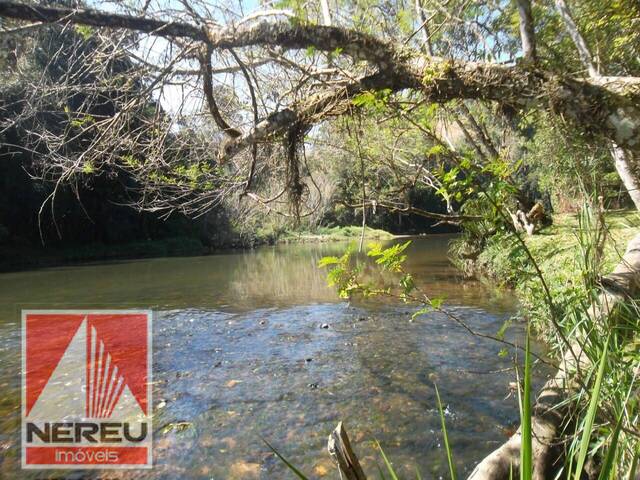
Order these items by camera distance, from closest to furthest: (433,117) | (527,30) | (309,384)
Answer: (527,30) < (433,117) < (309,384)

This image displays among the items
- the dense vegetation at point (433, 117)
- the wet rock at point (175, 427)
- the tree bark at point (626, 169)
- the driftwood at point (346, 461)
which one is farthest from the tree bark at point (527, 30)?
the wet rock at point (175, 427)

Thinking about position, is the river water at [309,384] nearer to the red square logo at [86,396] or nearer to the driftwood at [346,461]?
the red square logo at [86,396]

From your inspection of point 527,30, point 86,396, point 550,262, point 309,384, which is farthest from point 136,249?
point 527,30

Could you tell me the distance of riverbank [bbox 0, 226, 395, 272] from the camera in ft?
80.4

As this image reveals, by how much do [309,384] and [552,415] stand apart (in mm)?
3039

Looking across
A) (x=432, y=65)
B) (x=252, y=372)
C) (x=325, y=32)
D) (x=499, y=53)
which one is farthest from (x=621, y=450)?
(x=499, y=53)

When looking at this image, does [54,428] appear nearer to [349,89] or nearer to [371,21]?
[349,89]

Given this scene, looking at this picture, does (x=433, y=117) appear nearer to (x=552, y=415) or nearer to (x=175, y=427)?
(x=552, y=415)

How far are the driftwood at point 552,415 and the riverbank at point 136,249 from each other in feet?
56.5

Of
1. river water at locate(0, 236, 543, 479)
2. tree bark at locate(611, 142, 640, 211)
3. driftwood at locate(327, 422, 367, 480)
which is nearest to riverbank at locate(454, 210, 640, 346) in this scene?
tree bark at locate(611, 142, 640, 211)

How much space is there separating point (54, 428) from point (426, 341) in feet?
15.6

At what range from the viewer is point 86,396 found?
5094mm

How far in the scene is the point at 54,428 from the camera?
430 centimetres

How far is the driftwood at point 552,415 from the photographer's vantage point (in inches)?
Result: 90.7
